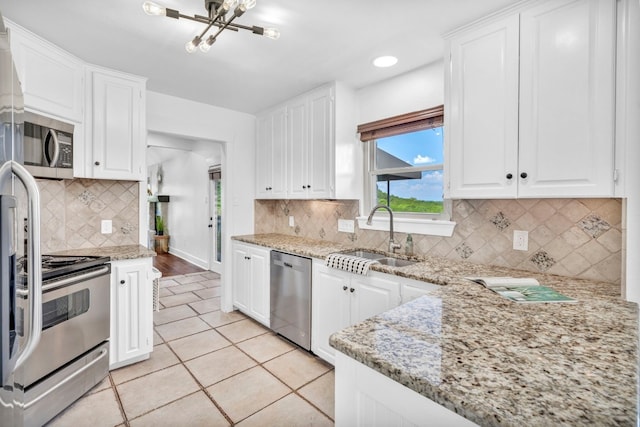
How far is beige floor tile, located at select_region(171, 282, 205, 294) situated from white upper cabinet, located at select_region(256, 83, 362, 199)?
6.90 ft

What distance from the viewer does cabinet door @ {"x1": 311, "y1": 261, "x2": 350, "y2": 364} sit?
2.34m

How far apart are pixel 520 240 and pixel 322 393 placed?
1.66m

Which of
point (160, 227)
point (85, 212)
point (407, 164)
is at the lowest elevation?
point (160, 227)

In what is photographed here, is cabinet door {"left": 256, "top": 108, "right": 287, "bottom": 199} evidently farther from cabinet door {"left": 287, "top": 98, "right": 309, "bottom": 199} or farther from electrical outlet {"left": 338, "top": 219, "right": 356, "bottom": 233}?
electrical outlet {"left": 338, "top": 219, "right": 356, "bottom": 233}

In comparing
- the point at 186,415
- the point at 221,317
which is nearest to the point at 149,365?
the point at 186,415

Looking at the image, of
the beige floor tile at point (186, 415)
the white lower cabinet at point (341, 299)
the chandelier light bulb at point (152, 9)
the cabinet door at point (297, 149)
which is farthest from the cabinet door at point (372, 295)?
the chandelier light bulb at point (152, 9)

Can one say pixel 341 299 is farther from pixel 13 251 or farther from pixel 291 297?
pixel 13 251

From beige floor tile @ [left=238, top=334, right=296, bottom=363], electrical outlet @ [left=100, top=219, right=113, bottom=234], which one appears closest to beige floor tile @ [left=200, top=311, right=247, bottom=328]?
beige floor tile @ [left=238, top=334, right=296, bottom=363]

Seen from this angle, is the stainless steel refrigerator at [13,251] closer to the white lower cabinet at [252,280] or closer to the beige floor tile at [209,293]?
the white lower cabinet at [252,280]

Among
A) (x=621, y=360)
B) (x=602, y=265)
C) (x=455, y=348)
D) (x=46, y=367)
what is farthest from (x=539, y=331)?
(x=46, y=367)

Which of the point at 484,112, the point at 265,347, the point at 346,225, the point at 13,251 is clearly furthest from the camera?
the point at 346,225

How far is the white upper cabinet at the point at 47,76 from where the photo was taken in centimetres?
198

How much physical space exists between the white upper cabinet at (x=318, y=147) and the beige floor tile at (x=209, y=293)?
5.84 feet

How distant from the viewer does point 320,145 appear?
2.93 meters
